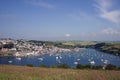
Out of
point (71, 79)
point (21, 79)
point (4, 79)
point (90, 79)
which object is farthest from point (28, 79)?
point (90, 79)

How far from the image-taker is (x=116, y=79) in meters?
15.9

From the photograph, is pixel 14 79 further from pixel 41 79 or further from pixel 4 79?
pixel 41 79

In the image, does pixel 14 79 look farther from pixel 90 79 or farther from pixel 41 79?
pixel 90 79

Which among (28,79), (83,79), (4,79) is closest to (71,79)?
(83,79)

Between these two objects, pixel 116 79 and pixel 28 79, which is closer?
pixel 28 79

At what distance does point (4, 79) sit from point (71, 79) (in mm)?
4547

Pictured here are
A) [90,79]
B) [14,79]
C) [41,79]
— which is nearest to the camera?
[14,79]

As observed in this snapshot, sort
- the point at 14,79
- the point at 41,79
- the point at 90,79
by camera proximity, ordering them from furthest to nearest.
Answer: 1. the point at 90,79
2. the point at 41,79
3. the point at 14,79

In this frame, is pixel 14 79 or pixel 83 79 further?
pixel 83 79

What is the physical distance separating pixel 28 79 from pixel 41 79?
978mm

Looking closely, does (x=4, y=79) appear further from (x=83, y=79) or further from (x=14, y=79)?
(x=83, y=79)

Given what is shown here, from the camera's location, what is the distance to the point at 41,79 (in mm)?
14484

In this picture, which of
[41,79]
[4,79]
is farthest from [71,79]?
[4,79]

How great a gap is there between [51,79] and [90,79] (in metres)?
2.85
